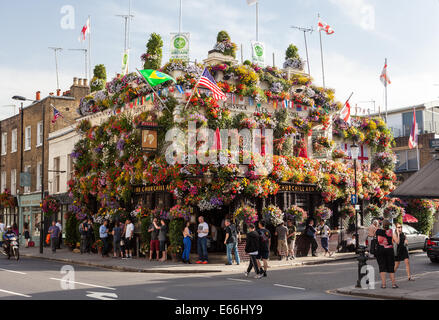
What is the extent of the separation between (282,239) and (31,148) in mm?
21663

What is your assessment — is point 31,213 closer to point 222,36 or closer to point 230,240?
point 222,36

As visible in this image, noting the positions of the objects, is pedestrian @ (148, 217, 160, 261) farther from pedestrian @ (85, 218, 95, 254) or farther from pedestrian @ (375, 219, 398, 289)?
pedestrian @ (375, 219, 398, 289)

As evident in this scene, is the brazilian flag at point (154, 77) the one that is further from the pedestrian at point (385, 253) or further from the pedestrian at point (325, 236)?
the pedestrian at point (385, 253)

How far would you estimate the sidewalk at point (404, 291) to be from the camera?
39.6 feet

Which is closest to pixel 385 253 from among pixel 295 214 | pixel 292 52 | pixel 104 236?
pixel 295 214

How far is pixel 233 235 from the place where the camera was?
20375 mm

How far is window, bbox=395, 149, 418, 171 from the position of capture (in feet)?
126

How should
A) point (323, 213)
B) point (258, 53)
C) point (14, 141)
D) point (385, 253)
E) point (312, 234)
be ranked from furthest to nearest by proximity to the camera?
point (14, 141) < point (258, 53) < point (323, 213) < point (312, 234) < point (385, 253)

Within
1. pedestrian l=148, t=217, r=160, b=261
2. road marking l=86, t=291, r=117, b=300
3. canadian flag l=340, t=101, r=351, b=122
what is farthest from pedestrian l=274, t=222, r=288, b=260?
road marking l=86, t=291, r=117, b=300

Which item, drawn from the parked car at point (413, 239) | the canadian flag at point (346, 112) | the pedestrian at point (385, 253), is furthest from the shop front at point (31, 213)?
the pedestrian at point (385, 253)

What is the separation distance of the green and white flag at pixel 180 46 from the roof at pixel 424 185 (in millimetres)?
12938

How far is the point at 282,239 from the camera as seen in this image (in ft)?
72.6

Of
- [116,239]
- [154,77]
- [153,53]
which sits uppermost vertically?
[153,53]

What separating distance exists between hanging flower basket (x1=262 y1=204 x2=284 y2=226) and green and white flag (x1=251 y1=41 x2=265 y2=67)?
701 cm
